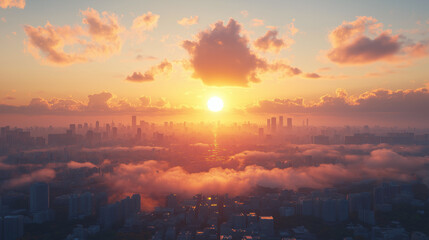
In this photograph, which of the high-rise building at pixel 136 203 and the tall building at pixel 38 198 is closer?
the high-rise building at pixel 136 203

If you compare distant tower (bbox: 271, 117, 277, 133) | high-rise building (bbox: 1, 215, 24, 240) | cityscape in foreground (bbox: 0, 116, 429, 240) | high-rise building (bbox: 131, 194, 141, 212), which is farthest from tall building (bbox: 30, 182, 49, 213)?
distant tower (bbox: 271, 117, 277, 133)

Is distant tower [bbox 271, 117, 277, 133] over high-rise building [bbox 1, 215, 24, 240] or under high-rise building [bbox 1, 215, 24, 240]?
over

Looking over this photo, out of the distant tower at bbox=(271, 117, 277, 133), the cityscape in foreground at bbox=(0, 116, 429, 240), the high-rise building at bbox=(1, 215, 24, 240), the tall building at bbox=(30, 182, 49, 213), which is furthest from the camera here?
the distant tower at bbox=(271, 117, 277, 133)

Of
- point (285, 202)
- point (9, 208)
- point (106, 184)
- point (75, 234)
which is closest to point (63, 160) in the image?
point (106, 184)

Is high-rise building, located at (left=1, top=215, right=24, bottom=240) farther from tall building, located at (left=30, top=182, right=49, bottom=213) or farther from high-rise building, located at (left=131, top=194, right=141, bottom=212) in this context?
high-rise building, located at (left=131, top=194, right=141, bottom=212)

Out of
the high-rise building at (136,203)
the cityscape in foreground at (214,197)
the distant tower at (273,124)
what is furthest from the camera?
the distant tower at (273,124)

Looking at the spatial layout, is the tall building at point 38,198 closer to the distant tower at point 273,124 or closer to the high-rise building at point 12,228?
the high-rise building at point 12,228

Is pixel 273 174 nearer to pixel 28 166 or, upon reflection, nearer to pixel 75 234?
pixel 75 234

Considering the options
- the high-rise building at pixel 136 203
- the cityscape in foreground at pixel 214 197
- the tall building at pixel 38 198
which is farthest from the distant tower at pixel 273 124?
the tall building at pixel 38 198
